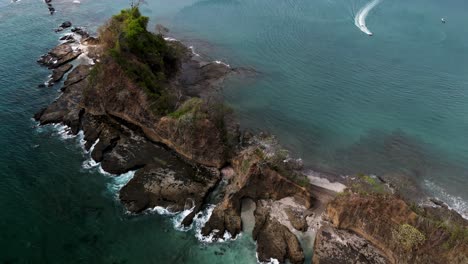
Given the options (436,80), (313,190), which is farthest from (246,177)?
(436,80)

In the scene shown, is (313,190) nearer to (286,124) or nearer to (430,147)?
(286,124)

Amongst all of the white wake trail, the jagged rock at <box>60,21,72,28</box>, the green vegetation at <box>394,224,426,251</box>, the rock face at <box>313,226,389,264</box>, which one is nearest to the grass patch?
the rock face at <box>313,226,389,264</box>

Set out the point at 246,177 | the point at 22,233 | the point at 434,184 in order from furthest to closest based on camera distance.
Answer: the point at 434,184 < the point at 246,177 < the point at 22,233

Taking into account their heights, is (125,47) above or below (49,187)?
above

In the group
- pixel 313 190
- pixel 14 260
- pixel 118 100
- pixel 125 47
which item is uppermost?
pixel 125 47

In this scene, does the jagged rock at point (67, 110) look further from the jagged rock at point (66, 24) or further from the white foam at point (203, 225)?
the jagged rock at point (66, 24)

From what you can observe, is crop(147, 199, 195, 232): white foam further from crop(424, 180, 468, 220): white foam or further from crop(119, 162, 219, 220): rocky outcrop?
crop(424, 180, 468, 220): white foam

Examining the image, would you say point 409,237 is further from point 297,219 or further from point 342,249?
point 297,219
